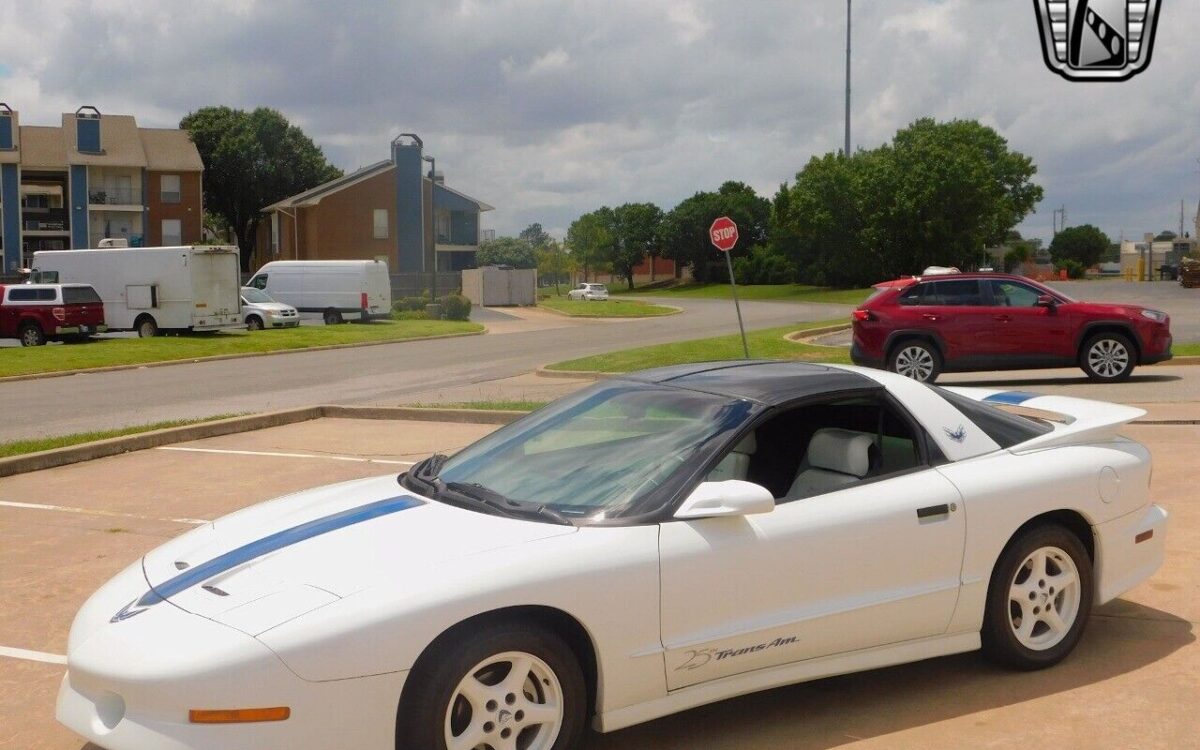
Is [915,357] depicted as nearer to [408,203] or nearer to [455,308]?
[455,308]

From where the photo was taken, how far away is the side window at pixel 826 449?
4.74m

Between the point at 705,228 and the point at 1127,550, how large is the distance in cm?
11004

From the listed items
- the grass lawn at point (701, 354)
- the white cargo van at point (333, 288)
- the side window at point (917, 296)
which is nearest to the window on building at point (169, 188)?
the white cargo van at point (333, 288)

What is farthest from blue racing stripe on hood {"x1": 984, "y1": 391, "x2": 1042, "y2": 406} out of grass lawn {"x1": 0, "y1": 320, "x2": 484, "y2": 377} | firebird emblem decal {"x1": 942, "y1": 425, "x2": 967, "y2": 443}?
grass lawn {"x1": 0, "y1": 320, "x2": 484, "y2": 377}

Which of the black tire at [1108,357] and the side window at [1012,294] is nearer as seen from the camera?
the black tire at [1108,357]

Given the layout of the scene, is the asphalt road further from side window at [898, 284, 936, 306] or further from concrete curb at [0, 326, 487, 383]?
side window at [898, 284, 936, 306]

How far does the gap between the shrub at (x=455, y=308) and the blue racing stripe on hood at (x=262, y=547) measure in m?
43.3

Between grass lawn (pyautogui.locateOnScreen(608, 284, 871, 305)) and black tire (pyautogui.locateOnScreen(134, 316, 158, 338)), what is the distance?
3635 centimetres

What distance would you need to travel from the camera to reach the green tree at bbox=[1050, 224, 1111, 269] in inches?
5458

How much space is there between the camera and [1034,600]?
4.99m

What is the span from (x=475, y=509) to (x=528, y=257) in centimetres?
15570

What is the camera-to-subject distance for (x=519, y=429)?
5.36 m

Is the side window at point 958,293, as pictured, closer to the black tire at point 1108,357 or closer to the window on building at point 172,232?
A: the black tire at point 1108,357

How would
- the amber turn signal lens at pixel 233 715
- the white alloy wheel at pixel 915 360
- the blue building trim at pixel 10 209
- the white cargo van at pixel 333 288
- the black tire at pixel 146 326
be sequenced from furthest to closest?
1. the blue building trim at pixel 10 209
2. the white cargo van at pixel 333 288
3. the black tire at pixel 146 326
4. the white alloy wheel at pixel 915 360
5. the amber turn signal lens at pixel 233 715
